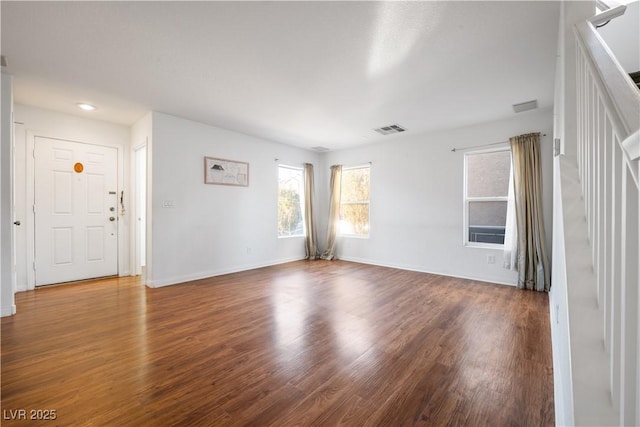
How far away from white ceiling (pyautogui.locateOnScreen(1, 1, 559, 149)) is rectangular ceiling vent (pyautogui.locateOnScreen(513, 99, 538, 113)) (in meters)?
0.08

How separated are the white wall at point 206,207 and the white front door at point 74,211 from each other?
1.16 m

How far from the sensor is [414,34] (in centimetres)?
210

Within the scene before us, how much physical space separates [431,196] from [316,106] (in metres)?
2.61

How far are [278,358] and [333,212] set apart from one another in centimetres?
426

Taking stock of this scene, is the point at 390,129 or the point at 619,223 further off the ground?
the point at 390,129

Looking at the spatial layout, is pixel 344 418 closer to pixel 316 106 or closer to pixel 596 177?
pixel 596 177

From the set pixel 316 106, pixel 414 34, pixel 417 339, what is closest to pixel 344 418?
pixel 417 339

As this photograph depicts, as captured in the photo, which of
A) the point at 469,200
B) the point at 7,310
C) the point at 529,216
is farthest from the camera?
the point at 469,200

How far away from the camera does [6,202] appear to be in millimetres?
2732

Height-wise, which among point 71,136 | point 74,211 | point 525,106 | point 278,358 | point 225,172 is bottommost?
point 278,358

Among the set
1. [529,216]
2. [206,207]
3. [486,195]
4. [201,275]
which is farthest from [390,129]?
[201,275]

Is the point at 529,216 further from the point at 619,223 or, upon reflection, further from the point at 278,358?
the point at 278,358

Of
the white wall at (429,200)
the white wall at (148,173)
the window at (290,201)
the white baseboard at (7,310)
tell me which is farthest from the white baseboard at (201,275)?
the white wall at (429,200)

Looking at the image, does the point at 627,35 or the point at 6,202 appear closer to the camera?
the point at 627,35
